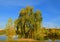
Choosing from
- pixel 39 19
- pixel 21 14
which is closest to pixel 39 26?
pixel 39 19

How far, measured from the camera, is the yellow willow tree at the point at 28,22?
40.2 metres

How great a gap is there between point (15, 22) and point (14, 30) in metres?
2.17

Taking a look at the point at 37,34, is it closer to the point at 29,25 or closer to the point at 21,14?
the point at 29,25

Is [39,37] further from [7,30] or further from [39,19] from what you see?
[7,30]

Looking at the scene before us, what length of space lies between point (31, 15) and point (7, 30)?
6.87m

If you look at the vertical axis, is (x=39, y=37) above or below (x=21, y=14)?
below

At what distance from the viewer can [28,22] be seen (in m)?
40.6

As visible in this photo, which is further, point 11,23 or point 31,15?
point 31,15

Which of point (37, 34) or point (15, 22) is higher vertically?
point (15, 22)

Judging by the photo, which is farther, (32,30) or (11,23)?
(32,30)

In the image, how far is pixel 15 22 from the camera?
40.6 metres

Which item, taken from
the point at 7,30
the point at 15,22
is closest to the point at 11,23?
the point at 7,30

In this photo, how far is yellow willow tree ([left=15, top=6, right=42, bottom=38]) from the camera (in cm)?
4022

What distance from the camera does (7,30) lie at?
36656 mm
